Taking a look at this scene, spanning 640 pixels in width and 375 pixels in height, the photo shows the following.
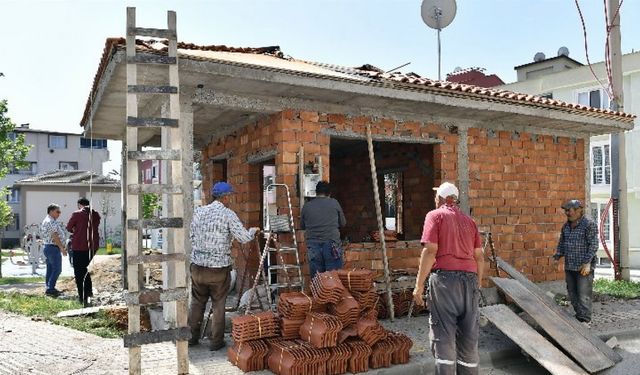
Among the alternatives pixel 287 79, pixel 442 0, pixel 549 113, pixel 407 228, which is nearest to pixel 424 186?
pixel 407 228

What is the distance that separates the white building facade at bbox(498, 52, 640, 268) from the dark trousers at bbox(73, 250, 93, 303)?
18545mm

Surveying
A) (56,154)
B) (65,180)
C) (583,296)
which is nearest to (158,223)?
(583,296)

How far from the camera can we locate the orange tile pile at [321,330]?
509 cm

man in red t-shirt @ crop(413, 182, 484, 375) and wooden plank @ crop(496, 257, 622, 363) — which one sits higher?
man in red t-shirt @ crop(413, 182, 484, 375)

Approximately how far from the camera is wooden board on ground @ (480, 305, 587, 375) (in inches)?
217

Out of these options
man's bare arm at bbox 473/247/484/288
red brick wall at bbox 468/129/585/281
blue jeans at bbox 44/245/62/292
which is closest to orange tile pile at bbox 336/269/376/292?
man's bare arm at bbox 473/247/484/288

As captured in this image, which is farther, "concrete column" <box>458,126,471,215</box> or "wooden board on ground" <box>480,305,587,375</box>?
"concrete column" <box>458,126,471,215</box>

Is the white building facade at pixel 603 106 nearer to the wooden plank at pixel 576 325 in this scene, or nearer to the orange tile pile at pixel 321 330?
the wooden plank at pixel 576 325

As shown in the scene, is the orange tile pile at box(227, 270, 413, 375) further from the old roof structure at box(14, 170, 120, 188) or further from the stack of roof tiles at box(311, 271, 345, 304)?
the old roof structure at box(14, 170, 120, 188)

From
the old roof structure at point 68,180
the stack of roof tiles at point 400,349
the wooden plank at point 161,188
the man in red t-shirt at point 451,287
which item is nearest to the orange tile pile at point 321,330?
the stack of roof tiles at point 400,349

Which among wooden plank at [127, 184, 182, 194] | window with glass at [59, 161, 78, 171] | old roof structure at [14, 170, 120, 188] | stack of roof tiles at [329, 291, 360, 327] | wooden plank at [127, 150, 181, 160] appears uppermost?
window with glass at [59, 161, 78, 171]

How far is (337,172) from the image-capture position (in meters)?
13.2

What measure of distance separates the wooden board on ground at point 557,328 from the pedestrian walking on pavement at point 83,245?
264 inches

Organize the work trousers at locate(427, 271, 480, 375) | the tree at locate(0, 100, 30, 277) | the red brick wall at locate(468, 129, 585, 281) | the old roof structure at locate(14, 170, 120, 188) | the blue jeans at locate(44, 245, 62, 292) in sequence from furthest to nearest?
the old roof structure at locate(14, 170, 120, 188) → the tree at locate(0, 100, 30, 277) → the blue jeans at locate(44, 245, 62, 292) → the red brick wall at locate(468, 129, 585, 281) → the work trousers at locate(427, 271, 480, 375)
